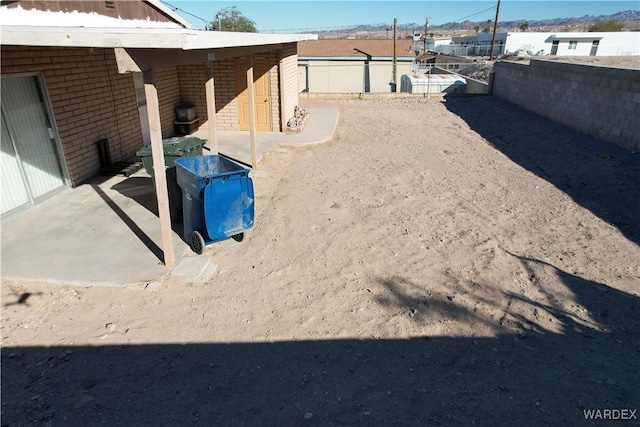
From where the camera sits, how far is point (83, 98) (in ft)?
27.6

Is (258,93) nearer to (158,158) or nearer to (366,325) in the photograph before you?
(158,158)

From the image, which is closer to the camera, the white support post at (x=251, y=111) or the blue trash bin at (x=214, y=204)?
the blue trash bin at (x=214, y=204)

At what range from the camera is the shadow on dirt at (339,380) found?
343 centimetres

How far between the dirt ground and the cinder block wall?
14.2ft

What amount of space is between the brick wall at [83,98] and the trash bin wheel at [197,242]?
3.89 m

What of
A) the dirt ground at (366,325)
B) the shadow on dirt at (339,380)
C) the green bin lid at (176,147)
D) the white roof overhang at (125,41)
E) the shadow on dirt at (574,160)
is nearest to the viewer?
the shadow on dirt at (339,380)

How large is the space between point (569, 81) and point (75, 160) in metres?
15.0

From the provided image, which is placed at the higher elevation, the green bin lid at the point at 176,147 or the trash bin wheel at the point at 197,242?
the green bin lid at the point at 176,147

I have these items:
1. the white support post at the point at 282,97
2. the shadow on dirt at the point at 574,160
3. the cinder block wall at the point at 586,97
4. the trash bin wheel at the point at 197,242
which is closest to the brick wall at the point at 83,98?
the trash bin wheel at the point at 197,242

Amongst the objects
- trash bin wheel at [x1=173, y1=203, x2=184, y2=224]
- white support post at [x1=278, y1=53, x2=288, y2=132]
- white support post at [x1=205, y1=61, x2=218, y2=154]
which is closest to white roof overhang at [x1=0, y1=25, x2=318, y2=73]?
white support post at [x1=205, y1=61, x2=218, y2=154]

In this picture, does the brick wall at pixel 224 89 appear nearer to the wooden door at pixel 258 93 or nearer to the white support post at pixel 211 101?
the wooden door at pixel 258 93

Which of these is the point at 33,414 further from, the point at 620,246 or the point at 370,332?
the point at 620,246

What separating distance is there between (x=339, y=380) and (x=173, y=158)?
17.2 feet

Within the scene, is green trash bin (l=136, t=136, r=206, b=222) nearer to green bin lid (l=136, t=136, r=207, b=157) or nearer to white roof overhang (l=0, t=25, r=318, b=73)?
green bin lid (l=136, t=136, r=207, b=157)
